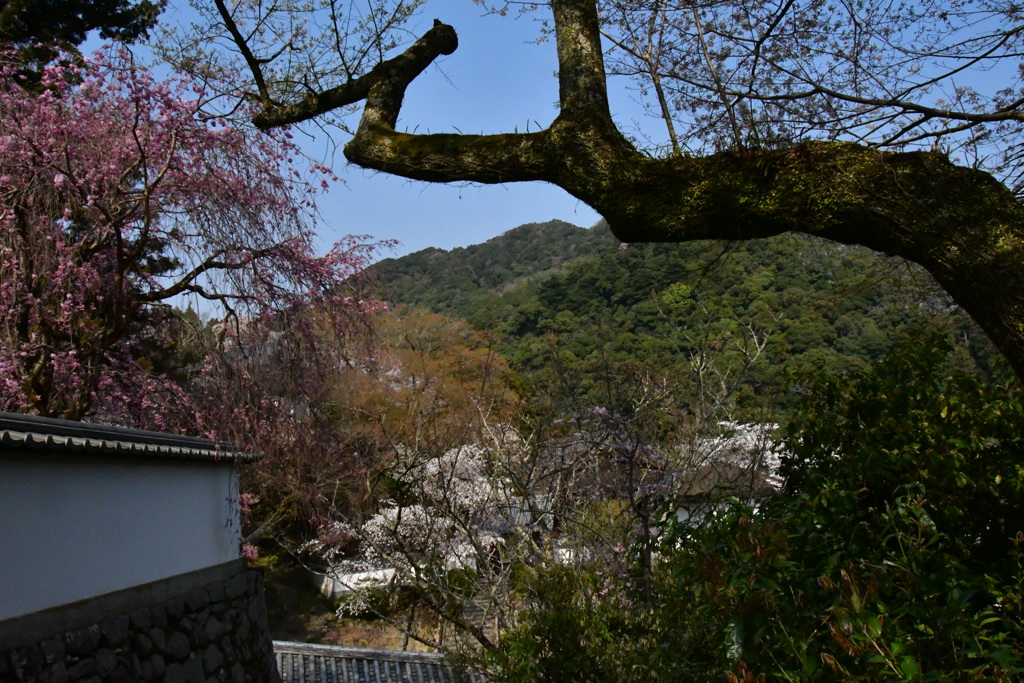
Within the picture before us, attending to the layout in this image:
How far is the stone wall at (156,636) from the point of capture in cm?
441

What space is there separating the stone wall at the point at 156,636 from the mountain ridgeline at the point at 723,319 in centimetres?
333

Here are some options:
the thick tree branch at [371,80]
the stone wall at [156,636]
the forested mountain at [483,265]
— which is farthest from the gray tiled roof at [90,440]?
the forested mountain at [483,265]

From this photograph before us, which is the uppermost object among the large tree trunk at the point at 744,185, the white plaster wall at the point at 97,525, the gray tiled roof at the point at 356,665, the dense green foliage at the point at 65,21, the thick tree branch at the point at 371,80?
the dense green foliage at the point at 65,21

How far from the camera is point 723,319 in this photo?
35.8 feet

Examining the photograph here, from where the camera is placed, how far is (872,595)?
5.75 ft

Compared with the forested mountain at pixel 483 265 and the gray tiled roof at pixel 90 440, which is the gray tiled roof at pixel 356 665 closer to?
the gray tiled roof at pixel 90 440

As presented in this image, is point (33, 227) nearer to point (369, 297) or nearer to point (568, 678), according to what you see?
point (369, 297)

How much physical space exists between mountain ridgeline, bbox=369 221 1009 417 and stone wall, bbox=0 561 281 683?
3330 millimetres

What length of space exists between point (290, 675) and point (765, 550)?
418 inches

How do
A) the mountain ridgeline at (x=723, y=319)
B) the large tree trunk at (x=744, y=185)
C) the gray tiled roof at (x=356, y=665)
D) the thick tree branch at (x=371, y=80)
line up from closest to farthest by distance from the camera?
the large tree trunk at (x=744, y=185) < the thick tree branch at (x=371, y=80) < the mountain ridgeline at (x=723, y=319) < the gray tiled roof at (x=356, y=665)

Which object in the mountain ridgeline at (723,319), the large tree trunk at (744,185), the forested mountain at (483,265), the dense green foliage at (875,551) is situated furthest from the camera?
the forested mountain at (483,265)

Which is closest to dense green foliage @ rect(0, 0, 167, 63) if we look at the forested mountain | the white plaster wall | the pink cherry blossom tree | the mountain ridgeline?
the pink cherry blossom tree

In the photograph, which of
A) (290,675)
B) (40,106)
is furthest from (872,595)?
(290,675)

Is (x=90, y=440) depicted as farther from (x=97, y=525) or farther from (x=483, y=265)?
(x=483, y=265)
